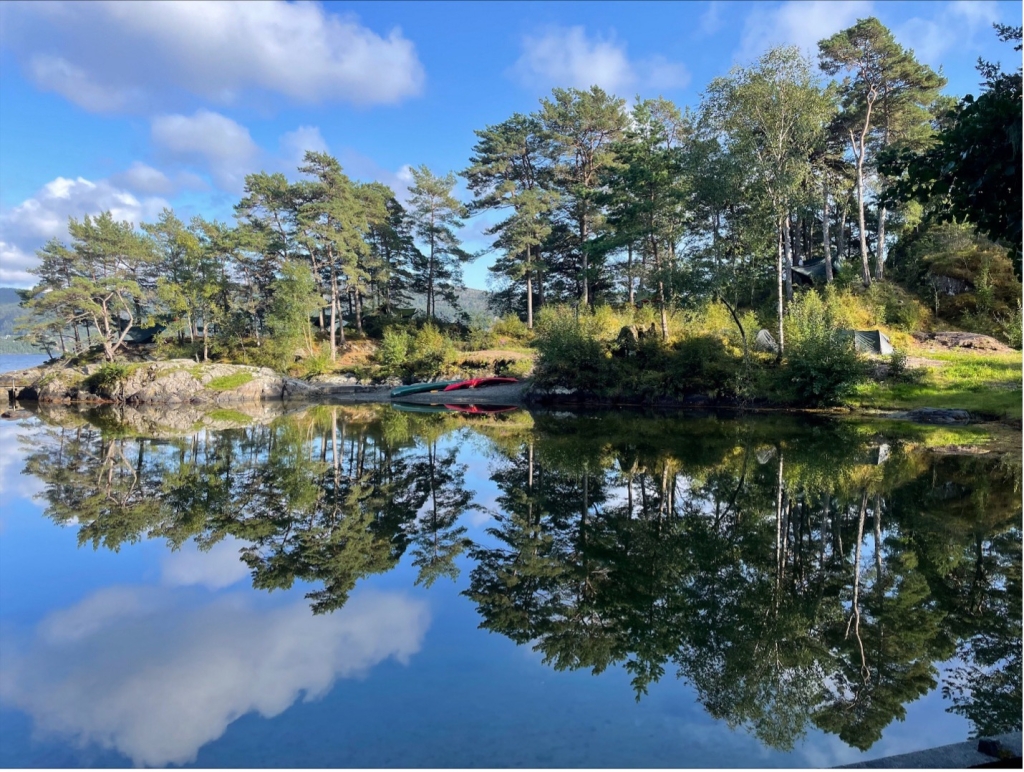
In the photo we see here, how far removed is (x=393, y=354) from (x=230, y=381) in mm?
9762

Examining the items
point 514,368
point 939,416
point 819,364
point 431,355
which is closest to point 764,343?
point 819,364

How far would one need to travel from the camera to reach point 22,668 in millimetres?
5273

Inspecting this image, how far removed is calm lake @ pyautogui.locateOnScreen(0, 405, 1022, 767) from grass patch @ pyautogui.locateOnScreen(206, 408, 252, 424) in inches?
473

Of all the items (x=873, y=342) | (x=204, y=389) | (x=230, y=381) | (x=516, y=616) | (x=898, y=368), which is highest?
(x=873, y=342)

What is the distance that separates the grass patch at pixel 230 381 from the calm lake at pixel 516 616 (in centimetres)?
2320

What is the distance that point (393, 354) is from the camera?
3809 cm

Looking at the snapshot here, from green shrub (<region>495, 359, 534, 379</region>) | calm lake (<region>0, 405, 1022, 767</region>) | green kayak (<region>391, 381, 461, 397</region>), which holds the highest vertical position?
green shrub (<region>495, 359, 534, 379</region>)

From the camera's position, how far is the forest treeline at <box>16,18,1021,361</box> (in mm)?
23375

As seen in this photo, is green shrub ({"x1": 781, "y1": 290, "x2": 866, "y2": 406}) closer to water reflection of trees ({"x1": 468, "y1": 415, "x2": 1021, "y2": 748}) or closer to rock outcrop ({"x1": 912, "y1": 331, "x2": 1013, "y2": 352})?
rock outcrop ({"x1": 912, "y1": 331, "x2": 1013, "y2": 352})

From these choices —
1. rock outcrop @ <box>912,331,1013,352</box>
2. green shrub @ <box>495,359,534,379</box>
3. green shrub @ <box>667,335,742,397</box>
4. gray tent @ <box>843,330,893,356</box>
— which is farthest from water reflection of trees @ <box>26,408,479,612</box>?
rock outcrop @ <box>912,331,1013,352</box>

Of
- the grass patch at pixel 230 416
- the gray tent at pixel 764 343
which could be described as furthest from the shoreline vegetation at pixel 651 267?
the grass patch at pixel 230 416

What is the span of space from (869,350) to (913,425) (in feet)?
21.3

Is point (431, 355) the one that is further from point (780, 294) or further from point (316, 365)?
point (780, 294)

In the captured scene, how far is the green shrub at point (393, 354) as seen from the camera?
3788cm
